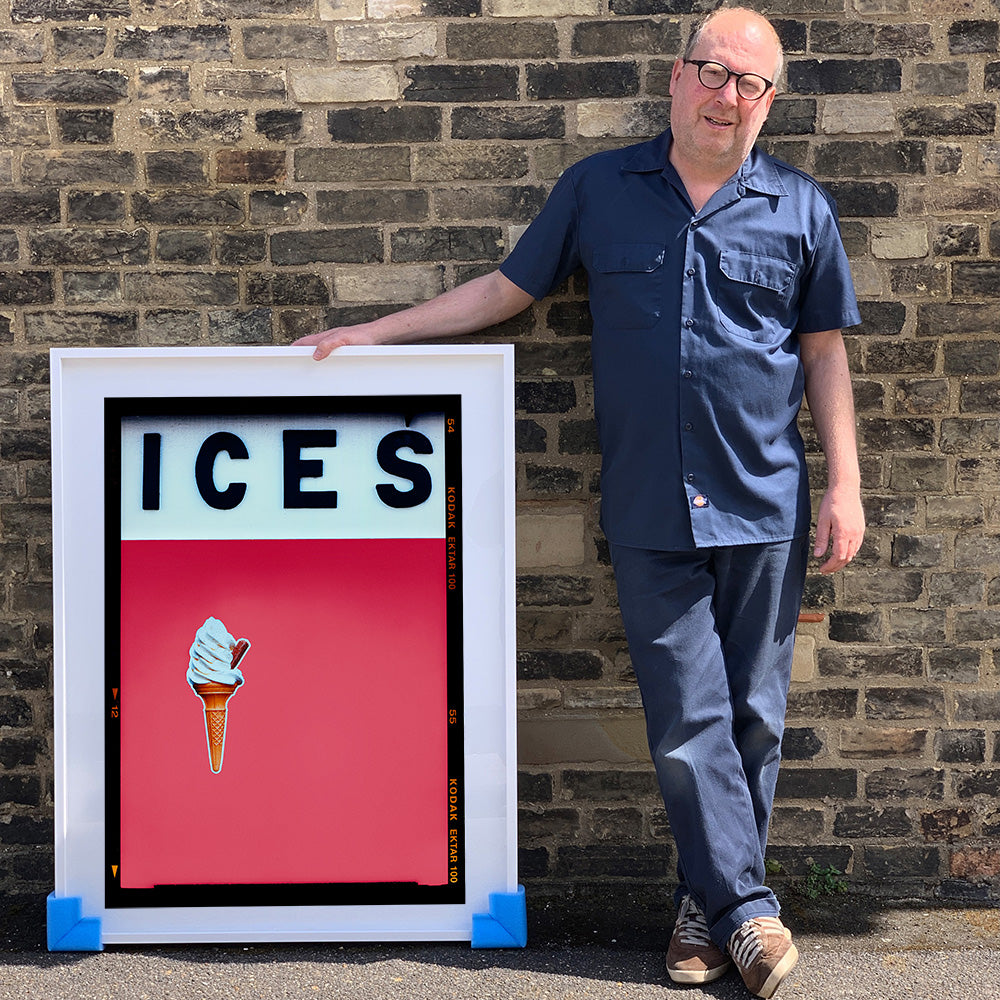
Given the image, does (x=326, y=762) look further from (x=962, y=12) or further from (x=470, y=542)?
(x=962, y=12)

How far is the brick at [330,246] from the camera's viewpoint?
10.7ft

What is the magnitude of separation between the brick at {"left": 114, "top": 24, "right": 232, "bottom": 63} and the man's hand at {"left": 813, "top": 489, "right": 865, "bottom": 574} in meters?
2.04

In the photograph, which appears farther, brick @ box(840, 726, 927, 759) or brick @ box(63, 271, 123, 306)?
brick @ box(840, 726, 927, 759)

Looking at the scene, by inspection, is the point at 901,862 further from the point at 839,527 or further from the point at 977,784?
the point at 839,527

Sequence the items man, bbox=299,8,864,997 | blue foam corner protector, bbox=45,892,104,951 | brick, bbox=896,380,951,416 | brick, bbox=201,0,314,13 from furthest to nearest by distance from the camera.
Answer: brick, bbox=896,380,951,416 → brick, bbox=201,0,314,13 → blue foam corner protector, bbox=45,892,104,951 → man, bbox=299,8,864,997

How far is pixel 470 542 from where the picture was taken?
2.95 metres

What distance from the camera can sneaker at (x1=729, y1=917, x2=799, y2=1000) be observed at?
8.91 feet

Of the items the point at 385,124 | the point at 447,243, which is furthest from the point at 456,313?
the point at 385,124

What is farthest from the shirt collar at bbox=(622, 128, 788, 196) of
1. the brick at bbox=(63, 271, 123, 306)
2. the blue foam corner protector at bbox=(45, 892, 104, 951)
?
the blue foam corner protector at bbox=(45, 892, 104, 951)

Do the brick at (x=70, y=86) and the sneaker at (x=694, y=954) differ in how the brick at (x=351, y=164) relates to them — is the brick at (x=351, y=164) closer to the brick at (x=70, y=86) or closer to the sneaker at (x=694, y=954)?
the brick at (x=70, y=86)

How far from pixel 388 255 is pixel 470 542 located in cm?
89

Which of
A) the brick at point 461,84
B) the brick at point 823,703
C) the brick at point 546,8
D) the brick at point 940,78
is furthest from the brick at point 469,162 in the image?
the brick at point 823,703

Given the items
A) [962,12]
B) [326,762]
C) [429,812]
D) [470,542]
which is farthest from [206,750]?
[962,12]

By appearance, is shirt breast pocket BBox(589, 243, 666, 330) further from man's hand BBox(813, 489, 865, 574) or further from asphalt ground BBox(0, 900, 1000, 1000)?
asphalt ground BBox(0, 900, 1000, 1000)
